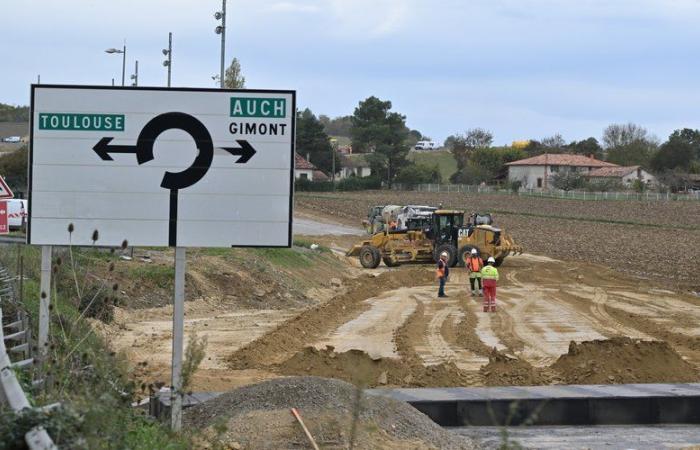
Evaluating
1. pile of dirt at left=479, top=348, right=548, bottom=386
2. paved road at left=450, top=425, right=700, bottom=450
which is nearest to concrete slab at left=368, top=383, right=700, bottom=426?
paved road at left=450, top=425, right=700, bottom=450

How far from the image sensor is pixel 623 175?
5448 inches

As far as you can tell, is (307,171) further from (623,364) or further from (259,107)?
(259,107)

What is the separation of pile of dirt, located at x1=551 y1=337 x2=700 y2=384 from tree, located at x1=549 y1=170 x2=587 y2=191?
108 metres

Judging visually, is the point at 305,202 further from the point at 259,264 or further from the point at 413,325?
the point at 413,325

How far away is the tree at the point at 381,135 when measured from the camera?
418 ft

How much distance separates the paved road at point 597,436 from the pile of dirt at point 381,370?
2.97 meters

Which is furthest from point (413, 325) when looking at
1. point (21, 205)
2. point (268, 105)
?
point (21, 205)

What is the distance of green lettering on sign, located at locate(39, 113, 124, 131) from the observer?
9812 millimetres

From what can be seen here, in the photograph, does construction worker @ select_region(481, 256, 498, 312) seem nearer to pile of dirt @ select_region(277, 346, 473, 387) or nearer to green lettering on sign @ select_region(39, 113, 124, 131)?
pile of dirt @ select_region(277, 346, 473, 387)

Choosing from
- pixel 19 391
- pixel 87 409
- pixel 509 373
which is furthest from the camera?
pixel 509 373

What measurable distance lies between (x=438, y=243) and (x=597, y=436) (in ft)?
109

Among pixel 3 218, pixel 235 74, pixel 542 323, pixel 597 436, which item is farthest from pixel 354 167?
pixel 597 436

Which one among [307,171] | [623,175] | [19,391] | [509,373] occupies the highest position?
[623,175]

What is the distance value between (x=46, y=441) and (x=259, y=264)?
95.3ft
